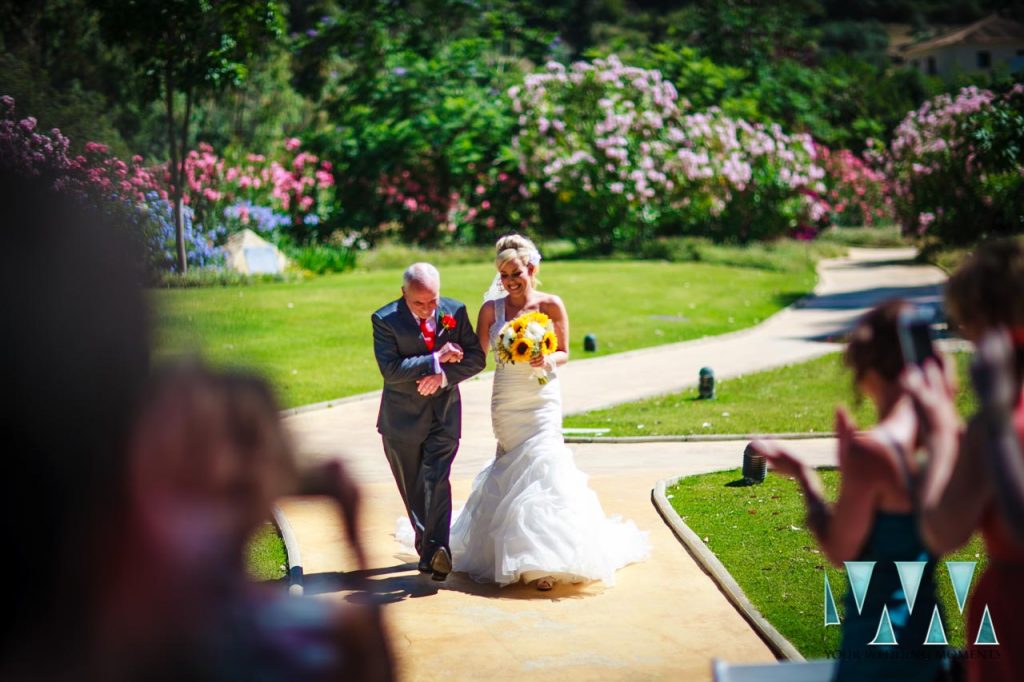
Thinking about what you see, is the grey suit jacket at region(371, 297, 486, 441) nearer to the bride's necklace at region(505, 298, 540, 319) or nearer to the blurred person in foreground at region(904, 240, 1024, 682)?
the bride's necklace at region(505, 298, 540, 319)

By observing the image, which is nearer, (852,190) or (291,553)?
(291,553)

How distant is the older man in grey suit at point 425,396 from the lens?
795 cm

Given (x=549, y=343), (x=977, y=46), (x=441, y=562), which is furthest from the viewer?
(x=977, y=46)

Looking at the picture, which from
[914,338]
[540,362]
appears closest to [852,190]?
[540,362]

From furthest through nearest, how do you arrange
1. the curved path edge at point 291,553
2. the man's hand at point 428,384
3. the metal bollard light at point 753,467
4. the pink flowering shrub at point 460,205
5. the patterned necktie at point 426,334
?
the pink flowering shrub at point 460,205, the metal bollard light at point 753,467, the patterned necktie at point 426,334, the man's hand at point 428,384, the curved path edge at point 291,553

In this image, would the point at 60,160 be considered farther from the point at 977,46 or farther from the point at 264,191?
the point at 977,46

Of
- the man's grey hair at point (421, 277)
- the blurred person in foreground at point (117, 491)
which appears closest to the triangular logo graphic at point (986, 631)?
the blurred person in foreground at point (117, 491)

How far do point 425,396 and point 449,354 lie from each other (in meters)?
0.35

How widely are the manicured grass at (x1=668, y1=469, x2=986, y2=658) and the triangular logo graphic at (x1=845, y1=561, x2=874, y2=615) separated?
2161 mm

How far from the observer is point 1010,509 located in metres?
2.96

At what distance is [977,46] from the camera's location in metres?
99.8

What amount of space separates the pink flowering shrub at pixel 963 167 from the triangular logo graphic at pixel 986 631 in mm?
19235

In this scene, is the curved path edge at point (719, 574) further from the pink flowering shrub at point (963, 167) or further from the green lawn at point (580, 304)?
the pink flowering shrub at point (963, 167)

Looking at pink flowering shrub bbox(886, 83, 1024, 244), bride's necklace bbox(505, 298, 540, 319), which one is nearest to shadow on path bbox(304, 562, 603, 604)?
bride's necklace bbox(505, 298, 540, 319)
